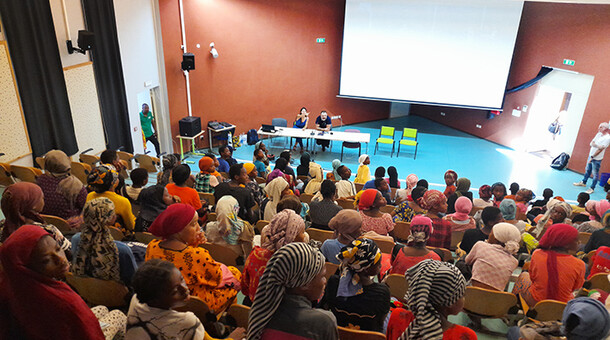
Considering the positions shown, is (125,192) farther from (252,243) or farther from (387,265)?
(387,265)

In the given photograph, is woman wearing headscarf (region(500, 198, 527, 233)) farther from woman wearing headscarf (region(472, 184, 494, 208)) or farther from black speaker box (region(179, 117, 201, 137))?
black speaker box (region(179, 117, 201, 137))

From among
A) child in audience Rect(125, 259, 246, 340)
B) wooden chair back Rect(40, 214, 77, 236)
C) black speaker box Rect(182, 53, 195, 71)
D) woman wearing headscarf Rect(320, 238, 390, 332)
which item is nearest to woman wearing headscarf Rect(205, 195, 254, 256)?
wooden chair back Rect(40, 214, 77, 236)

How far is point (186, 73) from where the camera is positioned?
10320mm

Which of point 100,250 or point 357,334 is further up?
point 100,250

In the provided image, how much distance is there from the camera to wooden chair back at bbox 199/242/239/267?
3.73m

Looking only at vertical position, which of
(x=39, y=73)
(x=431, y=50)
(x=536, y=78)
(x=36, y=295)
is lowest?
(x=36, y=295)

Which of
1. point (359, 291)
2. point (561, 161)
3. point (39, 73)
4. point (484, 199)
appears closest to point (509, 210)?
point (484, 199)

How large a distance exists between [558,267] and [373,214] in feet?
5.82

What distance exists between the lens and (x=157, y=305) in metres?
1.92

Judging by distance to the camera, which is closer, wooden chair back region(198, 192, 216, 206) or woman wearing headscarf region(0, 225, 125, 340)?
woman wearing headscarf region(0, 225, 125, 340)

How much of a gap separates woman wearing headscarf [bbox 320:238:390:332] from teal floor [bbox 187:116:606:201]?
22.6 feet

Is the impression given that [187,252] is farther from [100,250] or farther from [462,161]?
[462,161]

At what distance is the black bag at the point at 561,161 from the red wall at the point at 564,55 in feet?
0.50

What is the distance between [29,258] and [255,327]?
1167 millimetres
